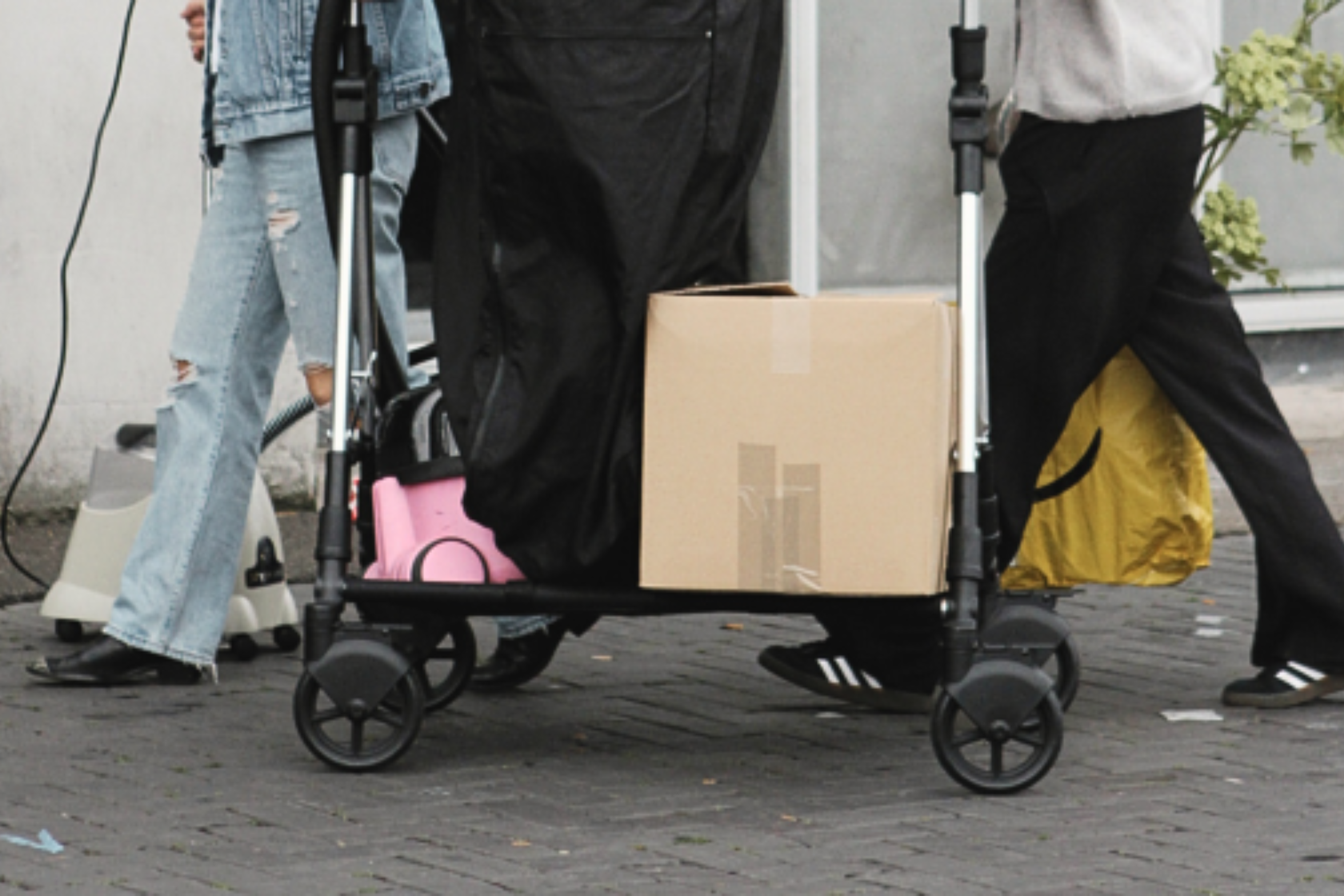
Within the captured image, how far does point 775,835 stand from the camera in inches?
154

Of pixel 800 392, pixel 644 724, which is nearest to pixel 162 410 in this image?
pixel 644 724

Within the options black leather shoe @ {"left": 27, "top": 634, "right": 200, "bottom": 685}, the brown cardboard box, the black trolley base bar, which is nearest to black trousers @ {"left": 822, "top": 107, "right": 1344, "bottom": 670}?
the black trolley base bar

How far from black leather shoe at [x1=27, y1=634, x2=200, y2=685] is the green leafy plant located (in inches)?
98.7

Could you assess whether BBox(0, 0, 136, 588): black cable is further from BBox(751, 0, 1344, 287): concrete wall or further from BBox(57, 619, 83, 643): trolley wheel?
BBox(751, 0, 1344, 287): concrete wall

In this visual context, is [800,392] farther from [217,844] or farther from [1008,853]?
[217,844]

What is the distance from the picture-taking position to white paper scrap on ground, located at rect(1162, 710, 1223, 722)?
190 inches

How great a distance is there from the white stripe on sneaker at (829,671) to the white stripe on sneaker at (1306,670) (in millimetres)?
940

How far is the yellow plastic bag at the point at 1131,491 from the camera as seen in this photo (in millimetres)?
4859

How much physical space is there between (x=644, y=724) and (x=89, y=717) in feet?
3.71

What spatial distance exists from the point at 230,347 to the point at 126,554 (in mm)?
723

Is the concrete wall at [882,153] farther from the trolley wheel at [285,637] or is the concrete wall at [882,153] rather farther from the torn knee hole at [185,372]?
the torn knee hole at [185,372]

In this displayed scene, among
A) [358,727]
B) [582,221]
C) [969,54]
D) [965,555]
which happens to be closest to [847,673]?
[965,555]

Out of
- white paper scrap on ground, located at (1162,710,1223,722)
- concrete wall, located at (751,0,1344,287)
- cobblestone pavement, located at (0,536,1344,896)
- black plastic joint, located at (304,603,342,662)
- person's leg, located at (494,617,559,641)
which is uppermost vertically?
concrete wall, located at (751,0,1344,287)

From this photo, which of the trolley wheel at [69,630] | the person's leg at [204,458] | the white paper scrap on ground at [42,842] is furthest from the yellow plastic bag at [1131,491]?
the trolley wheel at [69,630]
